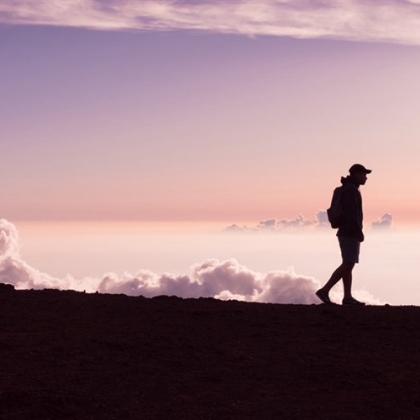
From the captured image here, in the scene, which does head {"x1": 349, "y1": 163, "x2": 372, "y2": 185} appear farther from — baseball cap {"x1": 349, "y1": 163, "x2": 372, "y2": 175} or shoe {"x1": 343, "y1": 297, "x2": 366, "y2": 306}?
shoe {"x1": 343, "y1": 297, "x2": 366, "y2": 306}

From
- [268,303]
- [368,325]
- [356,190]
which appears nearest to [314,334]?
[368,325]

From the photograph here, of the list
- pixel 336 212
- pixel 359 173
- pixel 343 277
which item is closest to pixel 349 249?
pixel 343 277

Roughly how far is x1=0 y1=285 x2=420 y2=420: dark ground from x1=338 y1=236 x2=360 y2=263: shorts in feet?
4.14

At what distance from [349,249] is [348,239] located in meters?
0.19

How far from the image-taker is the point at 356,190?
14.4 metres

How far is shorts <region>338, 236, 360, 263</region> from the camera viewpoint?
1415 centimetres

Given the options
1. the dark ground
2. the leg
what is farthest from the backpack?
the dark ground

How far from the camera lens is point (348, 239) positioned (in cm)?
1426

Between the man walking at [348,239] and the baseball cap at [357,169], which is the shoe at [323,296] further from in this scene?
the baseball cap at [357,169]

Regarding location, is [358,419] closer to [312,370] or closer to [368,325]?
[312,370]

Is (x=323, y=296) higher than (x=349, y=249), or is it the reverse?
(x=349, y=249)

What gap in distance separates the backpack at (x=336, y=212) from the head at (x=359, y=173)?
0.33m

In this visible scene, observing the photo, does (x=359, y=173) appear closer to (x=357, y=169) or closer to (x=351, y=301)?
(x=357, y=169)

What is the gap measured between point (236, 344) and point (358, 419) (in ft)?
9.11
